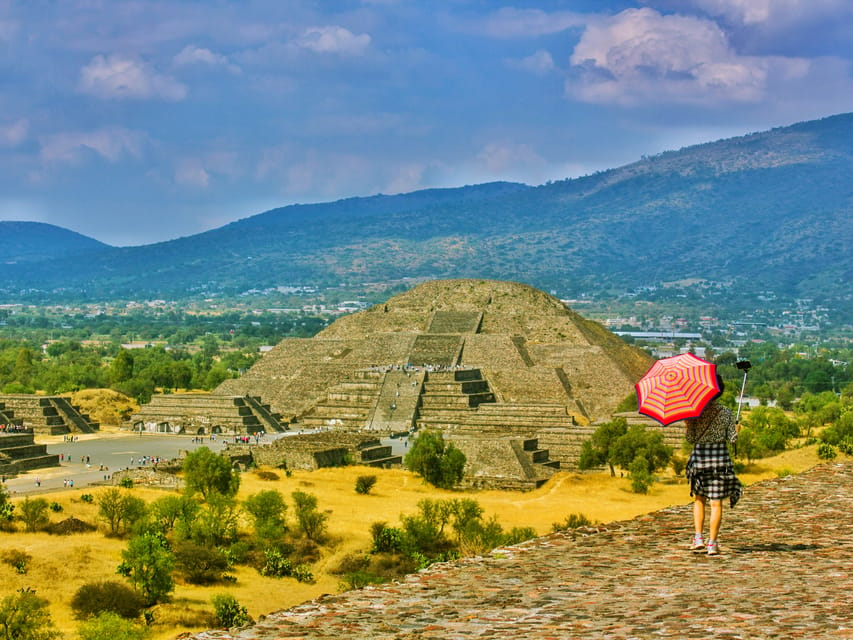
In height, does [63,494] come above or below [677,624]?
below

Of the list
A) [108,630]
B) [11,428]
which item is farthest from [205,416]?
[108,630]

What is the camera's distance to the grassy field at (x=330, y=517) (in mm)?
28056

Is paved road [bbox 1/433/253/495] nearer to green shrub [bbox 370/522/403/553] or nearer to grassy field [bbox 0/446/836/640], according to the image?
grassy field [bbox 0/446/836/640]

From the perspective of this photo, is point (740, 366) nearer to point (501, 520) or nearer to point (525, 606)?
point (525, 606)

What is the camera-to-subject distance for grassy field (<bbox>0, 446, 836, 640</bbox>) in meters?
28.1

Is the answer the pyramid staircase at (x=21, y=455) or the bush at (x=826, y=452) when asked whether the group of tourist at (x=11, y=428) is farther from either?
the bush at (x=826, y=452)

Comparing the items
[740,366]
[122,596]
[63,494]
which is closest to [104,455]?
[63,494]

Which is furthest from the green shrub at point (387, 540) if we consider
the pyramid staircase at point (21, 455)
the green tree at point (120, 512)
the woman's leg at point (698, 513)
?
the woman's leg at point (698, 513)

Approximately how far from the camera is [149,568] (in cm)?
2766

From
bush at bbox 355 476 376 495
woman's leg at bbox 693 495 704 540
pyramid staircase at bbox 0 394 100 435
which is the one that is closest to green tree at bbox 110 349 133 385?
pyramid staircase at bbox 0 394 100 435

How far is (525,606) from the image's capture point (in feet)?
28.7

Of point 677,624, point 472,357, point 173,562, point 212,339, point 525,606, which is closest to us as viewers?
point 677,624

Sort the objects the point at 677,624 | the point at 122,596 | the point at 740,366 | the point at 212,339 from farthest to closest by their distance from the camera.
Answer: the point at 212,339
the point at 122,596
the point at 740,366
the point at 677,624

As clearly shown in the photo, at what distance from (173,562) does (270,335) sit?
156953 mm
